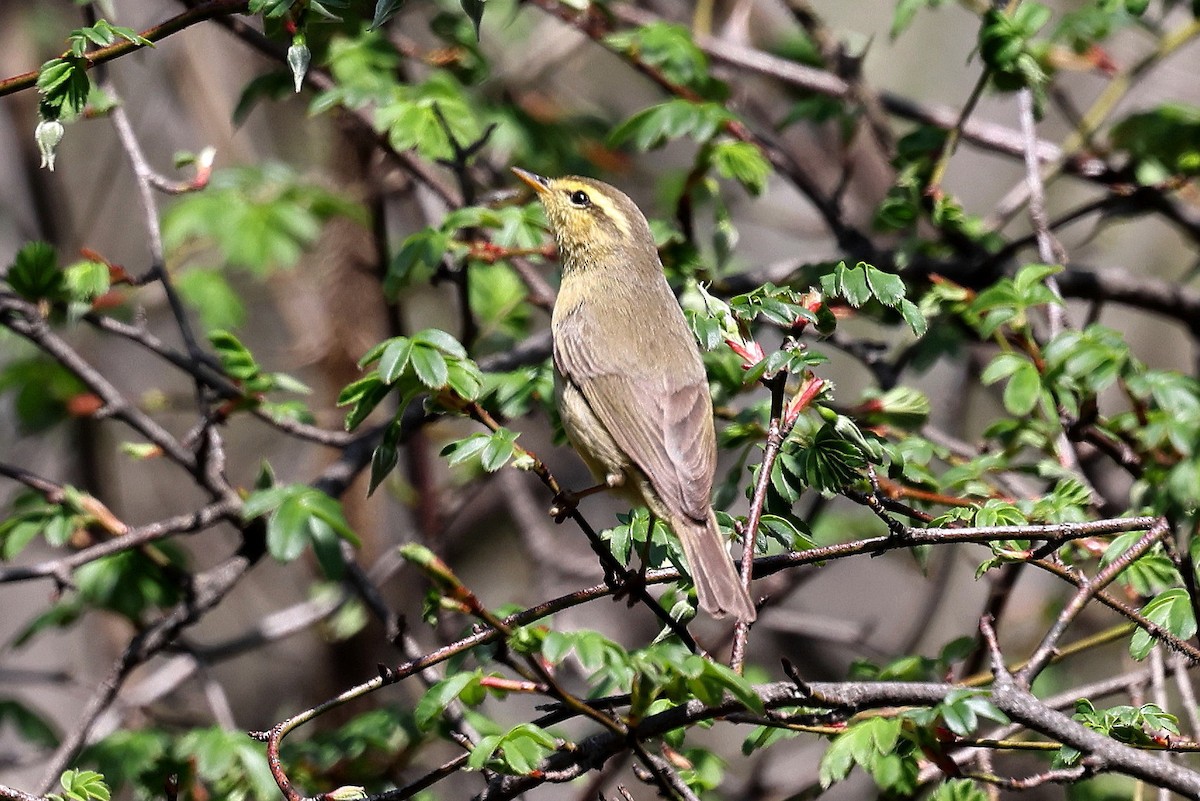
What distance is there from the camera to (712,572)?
2.28 metres

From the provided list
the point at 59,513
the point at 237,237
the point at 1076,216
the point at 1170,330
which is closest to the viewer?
the point at 59,513

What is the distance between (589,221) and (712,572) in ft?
6.10

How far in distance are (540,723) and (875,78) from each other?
6.67m

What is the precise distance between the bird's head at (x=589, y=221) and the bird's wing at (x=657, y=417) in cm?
49

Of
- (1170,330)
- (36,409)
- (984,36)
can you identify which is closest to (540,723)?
(984,36)

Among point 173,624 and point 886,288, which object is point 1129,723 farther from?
point 173,624

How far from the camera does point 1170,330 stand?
7.18 metres

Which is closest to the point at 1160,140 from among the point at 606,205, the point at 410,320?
the point at 606,205

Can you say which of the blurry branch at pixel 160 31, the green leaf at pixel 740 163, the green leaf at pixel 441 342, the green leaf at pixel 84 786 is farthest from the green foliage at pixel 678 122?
the green leaf at pixel 84 786

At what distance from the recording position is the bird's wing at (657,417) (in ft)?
9.03

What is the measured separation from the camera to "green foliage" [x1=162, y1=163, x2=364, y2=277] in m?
4.41

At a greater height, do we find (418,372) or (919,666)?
(418,372)

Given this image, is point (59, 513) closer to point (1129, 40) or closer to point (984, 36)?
point (984, 36)

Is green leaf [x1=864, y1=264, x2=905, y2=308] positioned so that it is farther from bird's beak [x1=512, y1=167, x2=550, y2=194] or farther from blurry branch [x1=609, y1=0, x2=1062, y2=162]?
blurry branch [x1=609, y1=0, x2=1062, y2=162]
